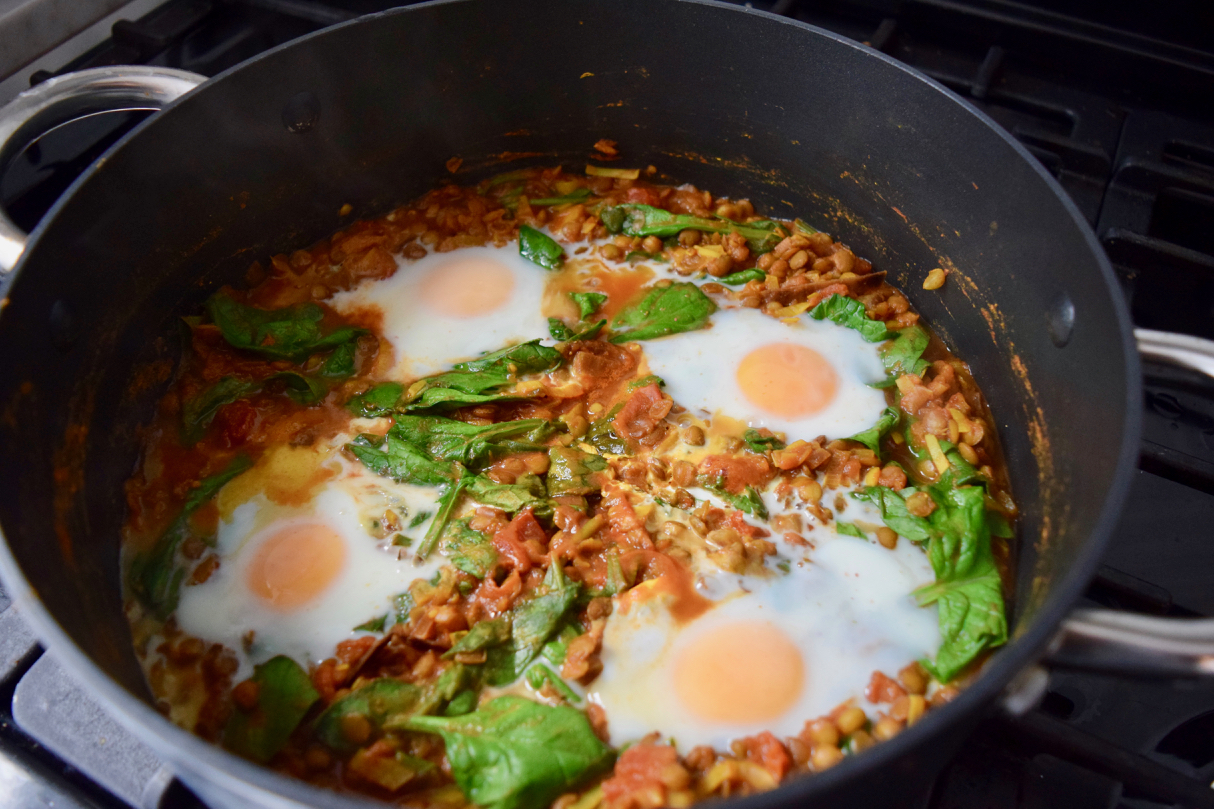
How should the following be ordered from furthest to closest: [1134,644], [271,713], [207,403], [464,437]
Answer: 1. [207,403]
2. [464,437]
3. [271,713]
4. [1134,644]

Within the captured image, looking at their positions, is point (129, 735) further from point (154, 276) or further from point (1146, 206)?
point (1146, 206)

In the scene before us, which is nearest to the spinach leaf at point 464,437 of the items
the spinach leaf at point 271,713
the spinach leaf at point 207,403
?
the spinach leaf at point 207,403

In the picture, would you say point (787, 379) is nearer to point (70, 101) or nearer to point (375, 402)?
point (375, 402)

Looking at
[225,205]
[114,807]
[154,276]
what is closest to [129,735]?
[114,807]

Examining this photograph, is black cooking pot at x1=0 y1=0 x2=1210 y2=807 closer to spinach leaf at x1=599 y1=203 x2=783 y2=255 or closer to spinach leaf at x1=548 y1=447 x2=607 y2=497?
spinach leaf at x1=599 y1=203 x2=783 y2=255

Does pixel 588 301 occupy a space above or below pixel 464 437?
above

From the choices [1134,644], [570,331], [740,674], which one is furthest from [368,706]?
[1134,644]
